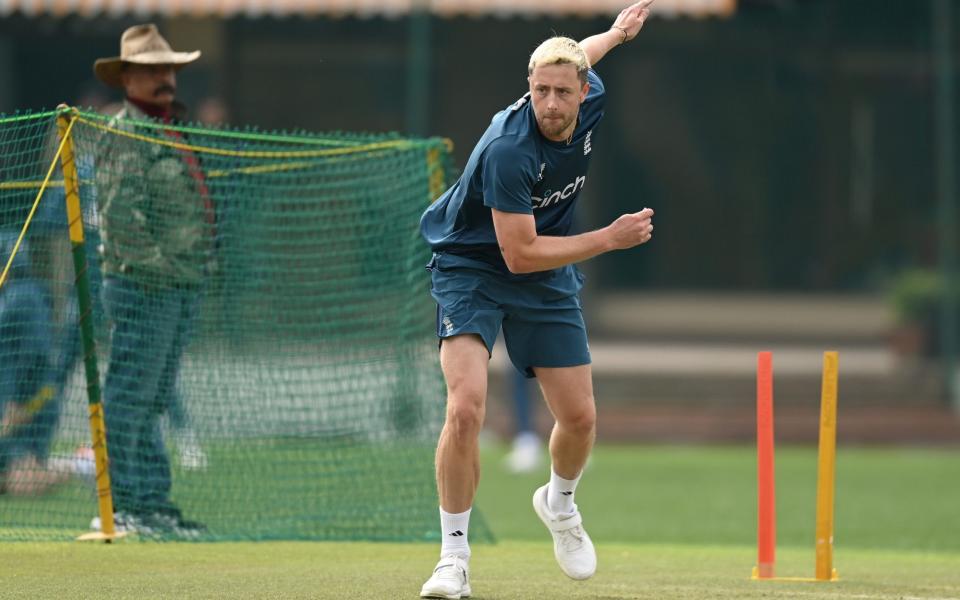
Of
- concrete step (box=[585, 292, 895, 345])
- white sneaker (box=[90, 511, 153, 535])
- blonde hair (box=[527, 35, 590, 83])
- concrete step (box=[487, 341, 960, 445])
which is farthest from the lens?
concrete step (box=[585, 292, 895, 345])

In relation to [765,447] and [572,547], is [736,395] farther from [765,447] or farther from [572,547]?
[572,547]

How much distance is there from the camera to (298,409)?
945 centimetres

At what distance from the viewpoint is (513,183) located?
6516 millimetres

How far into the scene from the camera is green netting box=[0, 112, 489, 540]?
335 inches

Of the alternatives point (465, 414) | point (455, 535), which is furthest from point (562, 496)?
point (465, 414)

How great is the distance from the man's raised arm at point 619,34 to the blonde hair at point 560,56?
3.12ft

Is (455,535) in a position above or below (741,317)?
above

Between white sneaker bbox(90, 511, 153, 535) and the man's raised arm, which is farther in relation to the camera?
white sneaker bbox(90, 511, 153, 535)

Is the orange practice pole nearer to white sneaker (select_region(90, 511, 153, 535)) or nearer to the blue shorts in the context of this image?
the blue shorts


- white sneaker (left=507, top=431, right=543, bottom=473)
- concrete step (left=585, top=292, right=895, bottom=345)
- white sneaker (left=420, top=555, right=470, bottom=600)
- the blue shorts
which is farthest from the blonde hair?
concrete step (left=585, top=292, right=895, bottom=345)

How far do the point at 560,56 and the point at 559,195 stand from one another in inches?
26.5

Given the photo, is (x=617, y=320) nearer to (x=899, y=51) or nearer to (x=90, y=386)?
(x=899, y=51)

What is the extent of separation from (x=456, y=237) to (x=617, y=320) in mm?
11151

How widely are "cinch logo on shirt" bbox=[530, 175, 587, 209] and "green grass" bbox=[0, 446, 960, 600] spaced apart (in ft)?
5.07
